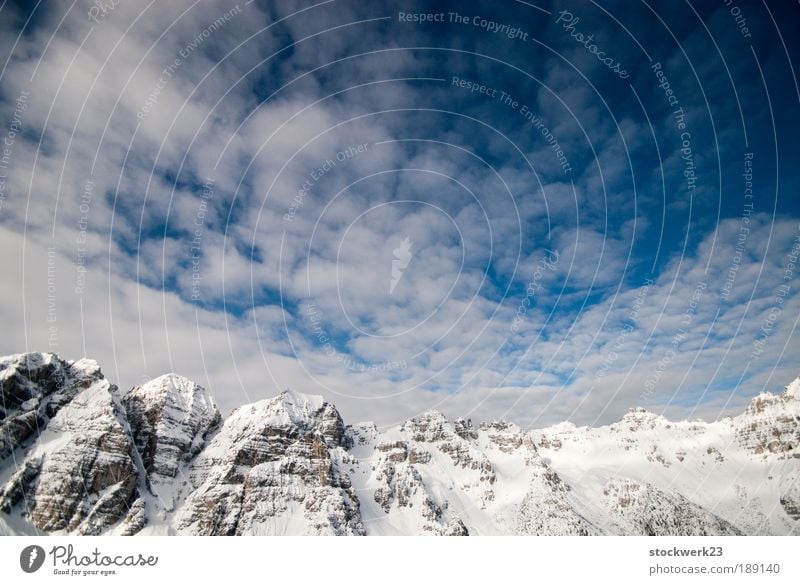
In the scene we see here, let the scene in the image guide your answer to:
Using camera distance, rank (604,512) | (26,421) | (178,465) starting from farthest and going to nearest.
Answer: (604,512)
(178,465)
(26,421)

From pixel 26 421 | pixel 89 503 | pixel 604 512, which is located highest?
pixel 26 421

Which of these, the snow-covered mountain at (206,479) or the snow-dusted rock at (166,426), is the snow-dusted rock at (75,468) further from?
the snow-dusted rock at (166,426)

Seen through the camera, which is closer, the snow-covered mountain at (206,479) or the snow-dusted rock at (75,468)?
the snow-dusted rock at (75,468)

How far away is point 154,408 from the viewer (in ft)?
430

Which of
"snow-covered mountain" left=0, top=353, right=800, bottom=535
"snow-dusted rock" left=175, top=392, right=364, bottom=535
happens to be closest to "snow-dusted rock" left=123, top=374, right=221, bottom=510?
"snow-covered mountain" left=0, top=353, right=800, bottom=535

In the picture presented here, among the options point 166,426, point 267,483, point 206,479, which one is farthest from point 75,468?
point 267,483

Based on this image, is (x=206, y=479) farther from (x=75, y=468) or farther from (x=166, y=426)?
(x=75, y=468)

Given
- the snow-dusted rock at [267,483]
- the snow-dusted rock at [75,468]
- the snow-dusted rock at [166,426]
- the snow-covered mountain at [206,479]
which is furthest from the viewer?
the snow-dusted rock at [166,426]

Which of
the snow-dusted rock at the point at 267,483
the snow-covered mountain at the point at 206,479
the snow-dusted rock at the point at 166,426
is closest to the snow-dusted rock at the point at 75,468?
the snow-covered mountain at the point at 206,479
